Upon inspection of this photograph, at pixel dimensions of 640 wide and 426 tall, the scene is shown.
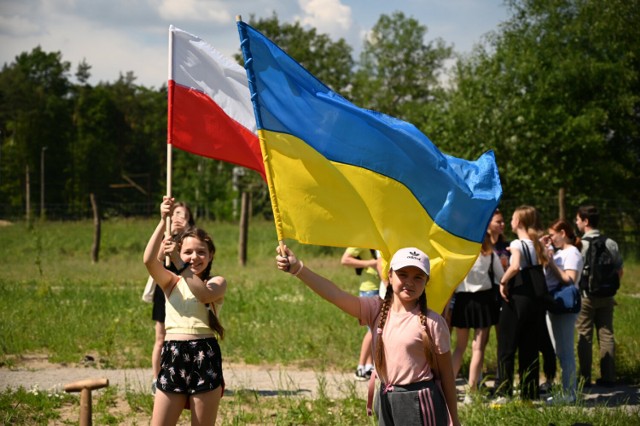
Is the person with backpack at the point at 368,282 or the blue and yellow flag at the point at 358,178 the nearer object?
the blue and yellow flag at the point at 358,178

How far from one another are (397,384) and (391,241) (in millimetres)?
1055

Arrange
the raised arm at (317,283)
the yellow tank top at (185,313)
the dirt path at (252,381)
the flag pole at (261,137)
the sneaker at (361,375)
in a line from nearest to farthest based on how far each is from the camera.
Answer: the raised arm at (317,283) < the flag pole at (261,137) < the yellow tank top at (185,313) < the dirt path at (252,381) < the sneaker at (361,375)

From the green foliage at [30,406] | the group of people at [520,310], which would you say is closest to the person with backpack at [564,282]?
the group of people at [520,310]

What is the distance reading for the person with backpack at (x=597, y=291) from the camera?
895 cm

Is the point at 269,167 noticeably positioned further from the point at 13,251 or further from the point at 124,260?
the point at 13,251

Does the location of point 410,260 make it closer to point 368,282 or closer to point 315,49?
point 368,282

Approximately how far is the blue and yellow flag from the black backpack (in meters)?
4.01

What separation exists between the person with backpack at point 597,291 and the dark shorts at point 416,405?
4.97 metres

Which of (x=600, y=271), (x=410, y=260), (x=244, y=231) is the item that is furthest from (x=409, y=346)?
(x=244, y=231)

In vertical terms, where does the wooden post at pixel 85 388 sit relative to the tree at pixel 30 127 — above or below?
below

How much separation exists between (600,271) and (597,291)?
8.7 inches

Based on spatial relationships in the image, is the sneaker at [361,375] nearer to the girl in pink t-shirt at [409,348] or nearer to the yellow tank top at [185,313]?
the yellow tank top at [185,313]

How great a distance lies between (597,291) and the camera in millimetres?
8992

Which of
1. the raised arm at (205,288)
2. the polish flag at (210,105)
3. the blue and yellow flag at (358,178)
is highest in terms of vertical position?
the polish flag at (210,105)
